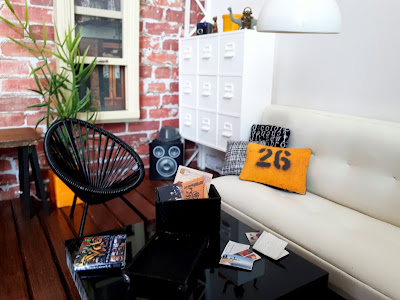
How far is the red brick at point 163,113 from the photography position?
3167mm

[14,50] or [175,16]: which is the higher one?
[175,16]

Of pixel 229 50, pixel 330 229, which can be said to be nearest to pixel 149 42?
pixel 229 50

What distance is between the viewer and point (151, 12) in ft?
9.73

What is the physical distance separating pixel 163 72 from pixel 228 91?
83cm

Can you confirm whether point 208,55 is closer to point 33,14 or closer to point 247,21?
point 247,21

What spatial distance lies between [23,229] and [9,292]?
66cm

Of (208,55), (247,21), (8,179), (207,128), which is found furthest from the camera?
(207,128)

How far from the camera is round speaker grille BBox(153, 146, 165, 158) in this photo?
9.75 feet

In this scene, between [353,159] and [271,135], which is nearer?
[353,159]

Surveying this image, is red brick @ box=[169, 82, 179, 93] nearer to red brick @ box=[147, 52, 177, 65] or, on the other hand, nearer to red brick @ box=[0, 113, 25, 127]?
red brick @ box=[147, 52, 177, 65]

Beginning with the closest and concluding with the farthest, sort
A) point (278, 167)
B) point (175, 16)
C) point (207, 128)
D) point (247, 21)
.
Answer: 1. point (278, 167)
2. point (247, 21)
3. point (207, 128)
4. point (175, 16)

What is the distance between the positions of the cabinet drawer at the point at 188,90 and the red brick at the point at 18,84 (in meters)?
1.20

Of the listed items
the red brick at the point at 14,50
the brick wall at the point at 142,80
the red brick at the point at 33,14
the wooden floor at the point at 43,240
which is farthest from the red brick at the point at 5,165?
the red brick at the point at 33,14

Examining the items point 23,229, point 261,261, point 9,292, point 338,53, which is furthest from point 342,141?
point 23,229
